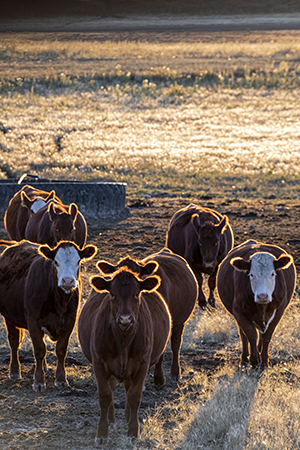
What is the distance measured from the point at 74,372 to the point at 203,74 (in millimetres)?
59964

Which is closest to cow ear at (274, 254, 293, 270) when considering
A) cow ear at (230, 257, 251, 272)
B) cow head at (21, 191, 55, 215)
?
cow ear at (230, 257, 251, 272)

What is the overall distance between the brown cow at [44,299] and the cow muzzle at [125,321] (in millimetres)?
1283

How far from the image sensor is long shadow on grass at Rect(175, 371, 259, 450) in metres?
5.59

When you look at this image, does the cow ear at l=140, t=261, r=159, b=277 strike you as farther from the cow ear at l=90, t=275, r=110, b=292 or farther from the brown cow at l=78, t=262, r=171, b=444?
the cow ear at l=90, t=275, r=110, b=292

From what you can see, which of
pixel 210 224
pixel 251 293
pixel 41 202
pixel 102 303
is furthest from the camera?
pixel 41 202

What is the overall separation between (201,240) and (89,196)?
7226mm

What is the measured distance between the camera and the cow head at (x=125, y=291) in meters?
5.53

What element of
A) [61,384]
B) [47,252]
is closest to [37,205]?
[47,252]

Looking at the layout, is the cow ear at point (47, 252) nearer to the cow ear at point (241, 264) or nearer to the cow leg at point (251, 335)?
the cow ear at point (241, 264)

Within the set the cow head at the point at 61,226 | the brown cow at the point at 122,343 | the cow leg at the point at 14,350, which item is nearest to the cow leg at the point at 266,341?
the brown cow at the point at 122,343

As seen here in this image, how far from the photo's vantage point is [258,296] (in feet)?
23.5

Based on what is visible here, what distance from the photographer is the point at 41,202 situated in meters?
11.8

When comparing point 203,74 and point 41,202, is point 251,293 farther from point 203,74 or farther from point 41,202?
point 203,74

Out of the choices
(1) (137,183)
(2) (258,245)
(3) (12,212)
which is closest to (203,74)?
(1) (137,183)
